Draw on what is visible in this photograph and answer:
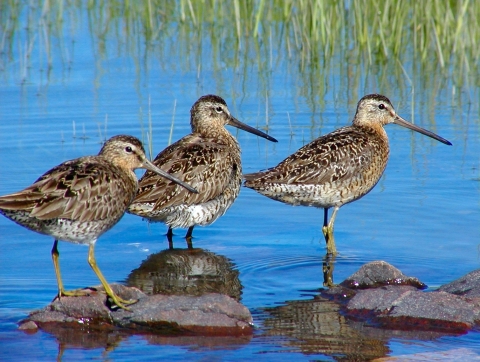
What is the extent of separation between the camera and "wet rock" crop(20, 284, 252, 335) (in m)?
5.70

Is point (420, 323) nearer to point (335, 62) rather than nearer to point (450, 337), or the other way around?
point (450, 337)

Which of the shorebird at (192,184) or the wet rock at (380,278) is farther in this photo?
the shorebird at (192,184)

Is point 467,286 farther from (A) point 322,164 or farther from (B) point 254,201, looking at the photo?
(B) point 254,201

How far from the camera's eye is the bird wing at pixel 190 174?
297 inches

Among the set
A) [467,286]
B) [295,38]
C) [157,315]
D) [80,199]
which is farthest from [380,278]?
[295,38]

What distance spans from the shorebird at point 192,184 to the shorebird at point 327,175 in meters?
0.24

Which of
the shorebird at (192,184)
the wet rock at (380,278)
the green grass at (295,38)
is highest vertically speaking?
the green grass at (295,38)

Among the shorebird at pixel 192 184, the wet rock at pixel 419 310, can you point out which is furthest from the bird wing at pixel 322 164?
the wet rock at pixel 419 310

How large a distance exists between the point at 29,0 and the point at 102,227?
32.3 ft

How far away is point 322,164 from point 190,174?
1.09 m

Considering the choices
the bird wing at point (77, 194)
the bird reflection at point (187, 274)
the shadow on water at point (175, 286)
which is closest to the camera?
the shadow on water at point (175, 286)

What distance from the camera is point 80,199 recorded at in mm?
5996

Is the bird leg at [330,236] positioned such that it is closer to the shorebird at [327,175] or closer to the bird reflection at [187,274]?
the shorebird at [327,175]

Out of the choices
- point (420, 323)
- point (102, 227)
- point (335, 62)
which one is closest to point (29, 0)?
point (335, 62)
